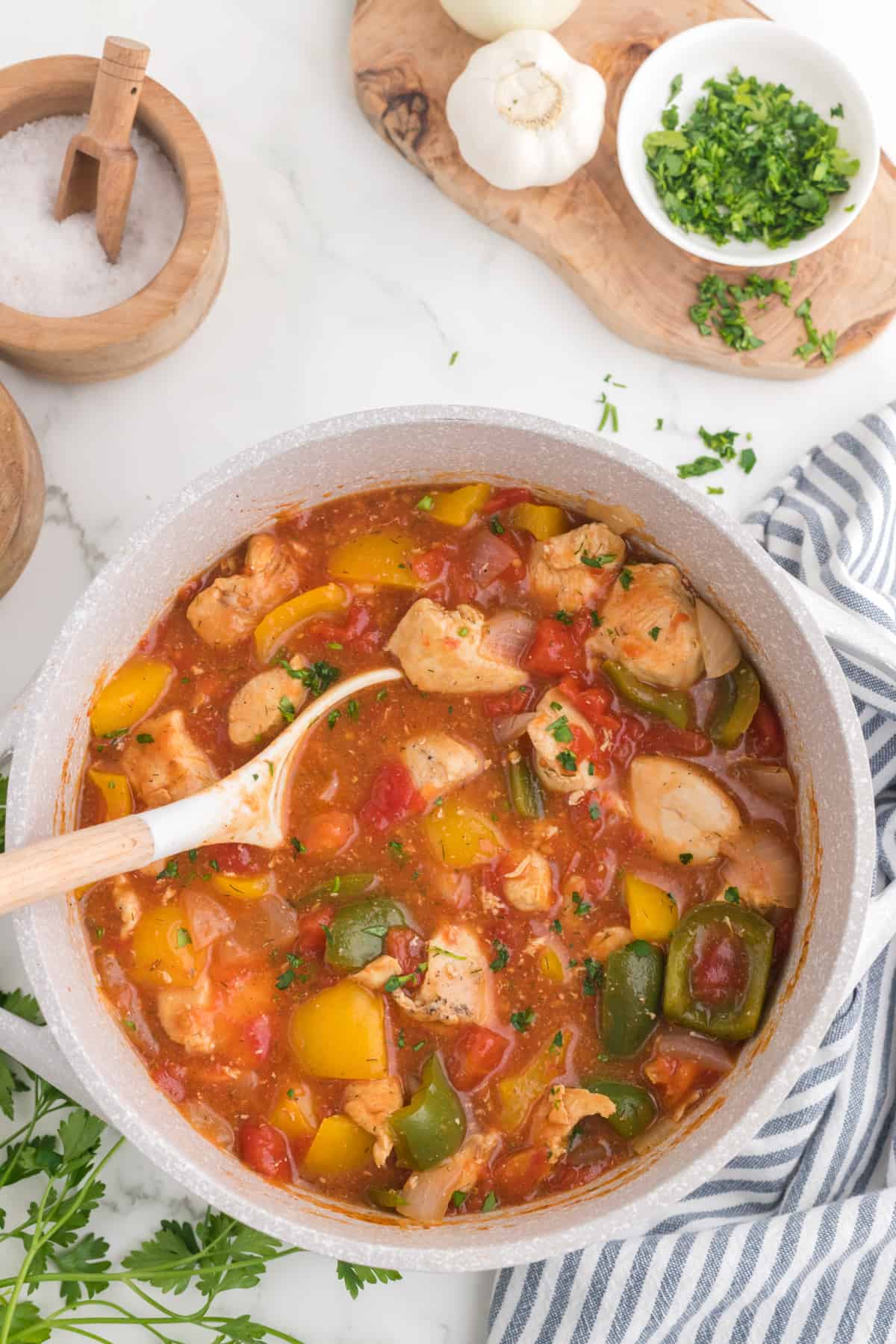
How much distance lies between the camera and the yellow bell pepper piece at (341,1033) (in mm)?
3410

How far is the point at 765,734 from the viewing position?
364 centimetres

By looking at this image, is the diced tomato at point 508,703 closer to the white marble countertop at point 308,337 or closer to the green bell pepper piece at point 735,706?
the green bell pepper piece at point 735,706

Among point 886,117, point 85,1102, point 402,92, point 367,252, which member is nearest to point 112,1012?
point 85,1102

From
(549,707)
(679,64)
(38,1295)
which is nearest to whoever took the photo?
(549,707)

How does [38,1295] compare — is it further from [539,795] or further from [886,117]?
[886,117]

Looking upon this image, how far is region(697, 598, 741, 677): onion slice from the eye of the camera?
3611 mm

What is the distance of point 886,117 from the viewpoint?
436 cm

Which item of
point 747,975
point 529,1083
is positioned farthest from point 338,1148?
point 747,975

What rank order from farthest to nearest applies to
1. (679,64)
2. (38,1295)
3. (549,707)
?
Answer: (679,64) → (38,1295) → (549,707)

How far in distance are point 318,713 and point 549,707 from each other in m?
0.63

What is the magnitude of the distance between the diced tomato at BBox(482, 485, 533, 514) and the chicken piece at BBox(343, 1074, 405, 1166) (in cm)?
159

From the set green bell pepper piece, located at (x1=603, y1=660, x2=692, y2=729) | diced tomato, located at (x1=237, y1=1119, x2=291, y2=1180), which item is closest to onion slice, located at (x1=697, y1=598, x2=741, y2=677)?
green bell pepper piece, located at (x1=603, y1=660, x2=692, y2=729)

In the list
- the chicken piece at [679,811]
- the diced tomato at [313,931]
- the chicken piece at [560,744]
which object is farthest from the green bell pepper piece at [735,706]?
the diced tomato at [313,931]

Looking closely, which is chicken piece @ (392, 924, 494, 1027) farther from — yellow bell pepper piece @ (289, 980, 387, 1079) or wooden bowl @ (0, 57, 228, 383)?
wooden bowl @ (0, 57, 228, 383)
